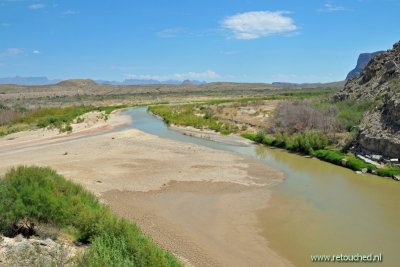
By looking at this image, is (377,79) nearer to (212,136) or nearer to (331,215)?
(212,136)

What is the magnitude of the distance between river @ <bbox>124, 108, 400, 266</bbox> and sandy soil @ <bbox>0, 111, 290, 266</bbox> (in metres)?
0.74

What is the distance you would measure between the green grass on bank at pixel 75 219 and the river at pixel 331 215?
18.2ft

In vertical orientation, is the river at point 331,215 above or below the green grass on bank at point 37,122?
below

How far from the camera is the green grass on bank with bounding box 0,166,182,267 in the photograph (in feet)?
32.6

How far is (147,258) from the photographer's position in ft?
32.6

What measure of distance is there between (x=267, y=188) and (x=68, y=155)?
16.7m

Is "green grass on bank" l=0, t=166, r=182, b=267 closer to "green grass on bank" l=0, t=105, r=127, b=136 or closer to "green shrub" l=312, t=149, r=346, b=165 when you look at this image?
"green shrub" l=312, t=149, r=346, b=165

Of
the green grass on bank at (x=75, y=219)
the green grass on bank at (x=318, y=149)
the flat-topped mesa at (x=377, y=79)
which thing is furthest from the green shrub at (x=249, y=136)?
the green grass on bank at (x=75, y=219)

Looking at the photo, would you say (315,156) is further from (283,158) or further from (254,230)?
(254,230)

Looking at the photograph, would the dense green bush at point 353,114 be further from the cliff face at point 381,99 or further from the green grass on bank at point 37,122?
the green grass on bank at point 37,122

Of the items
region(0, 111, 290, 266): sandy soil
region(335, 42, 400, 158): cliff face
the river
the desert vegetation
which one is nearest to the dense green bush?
the desert vegetation

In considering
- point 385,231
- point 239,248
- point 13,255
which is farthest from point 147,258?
point 385,231

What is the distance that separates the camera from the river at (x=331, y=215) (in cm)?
1429

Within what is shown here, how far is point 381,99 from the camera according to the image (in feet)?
111
